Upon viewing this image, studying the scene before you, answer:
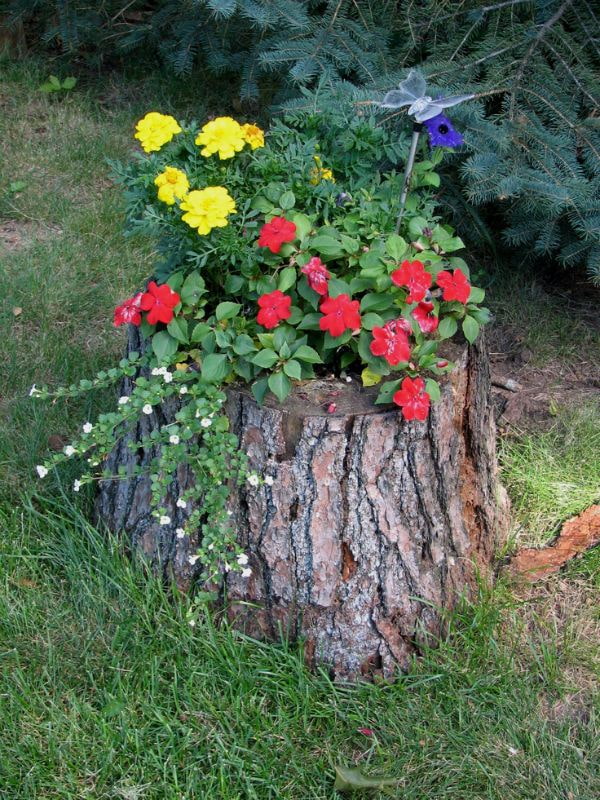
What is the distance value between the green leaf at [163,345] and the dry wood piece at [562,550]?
1185 millimetres

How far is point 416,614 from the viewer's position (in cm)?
236

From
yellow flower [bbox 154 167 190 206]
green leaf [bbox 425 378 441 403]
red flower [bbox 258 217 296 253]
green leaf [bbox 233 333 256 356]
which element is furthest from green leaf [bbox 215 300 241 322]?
green leaf [bbox 425 378 441 403]

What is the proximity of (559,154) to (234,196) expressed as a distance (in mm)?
1328

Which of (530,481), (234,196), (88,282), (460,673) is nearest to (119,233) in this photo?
(88,282)

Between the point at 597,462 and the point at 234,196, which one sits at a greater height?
the point at 234,196

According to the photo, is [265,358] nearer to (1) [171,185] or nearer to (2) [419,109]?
(1) [171,185]

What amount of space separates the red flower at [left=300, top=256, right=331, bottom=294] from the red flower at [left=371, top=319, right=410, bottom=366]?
171mm

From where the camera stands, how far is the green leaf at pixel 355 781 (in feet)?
6.68

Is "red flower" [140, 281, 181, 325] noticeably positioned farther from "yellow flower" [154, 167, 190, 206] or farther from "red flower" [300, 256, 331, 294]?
"red flower" [300, 256, 331, 294]

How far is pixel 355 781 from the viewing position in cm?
204

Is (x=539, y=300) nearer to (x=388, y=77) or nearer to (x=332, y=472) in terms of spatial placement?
(x=388, y=77)

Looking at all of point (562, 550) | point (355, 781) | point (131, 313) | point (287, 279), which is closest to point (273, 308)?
point (287, 279)

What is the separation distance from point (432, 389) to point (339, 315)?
0.95ft

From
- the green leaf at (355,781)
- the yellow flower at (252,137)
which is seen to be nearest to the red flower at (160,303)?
the yellow flower at (252,137)
